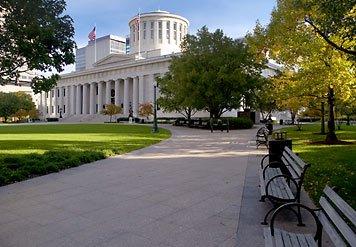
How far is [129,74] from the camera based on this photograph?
97062 mm

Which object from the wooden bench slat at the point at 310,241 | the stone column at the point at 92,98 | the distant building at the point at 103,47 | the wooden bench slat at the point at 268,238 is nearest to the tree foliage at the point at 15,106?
the stone column at the point at 92,98

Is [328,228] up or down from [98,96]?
down

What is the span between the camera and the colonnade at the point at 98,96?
306 ft

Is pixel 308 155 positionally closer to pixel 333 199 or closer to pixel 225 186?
pixel 225 186

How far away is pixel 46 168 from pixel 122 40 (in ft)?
419

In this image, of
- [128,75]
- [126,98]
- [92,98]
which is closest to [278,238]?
[128,75]

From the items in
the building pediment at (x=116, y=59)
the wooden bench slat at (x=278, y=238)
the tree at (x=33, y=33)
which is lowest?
the wooden bench slat at (x=278, y=238)

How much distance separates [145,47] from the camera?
4213 inches

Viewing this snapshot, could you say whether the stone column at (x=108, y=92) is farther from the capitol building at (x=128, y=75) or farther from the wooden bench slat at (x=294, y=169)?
the wooden bench slat at (x=294, y=169)

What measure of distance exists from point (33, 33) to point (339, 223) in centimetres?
1050

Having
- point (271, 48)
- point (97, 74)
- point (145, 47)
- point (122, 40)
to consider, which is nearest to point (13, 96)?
point (97, 74)

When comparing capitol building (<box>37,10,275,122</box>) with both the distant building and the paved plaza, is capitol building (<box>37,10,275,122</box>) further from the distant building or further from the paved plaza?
the paved plaza

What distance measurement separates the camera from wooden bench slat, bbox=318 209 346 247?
3476 millimetres

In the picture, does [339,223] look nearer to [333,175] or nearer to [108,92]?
[333,175]
